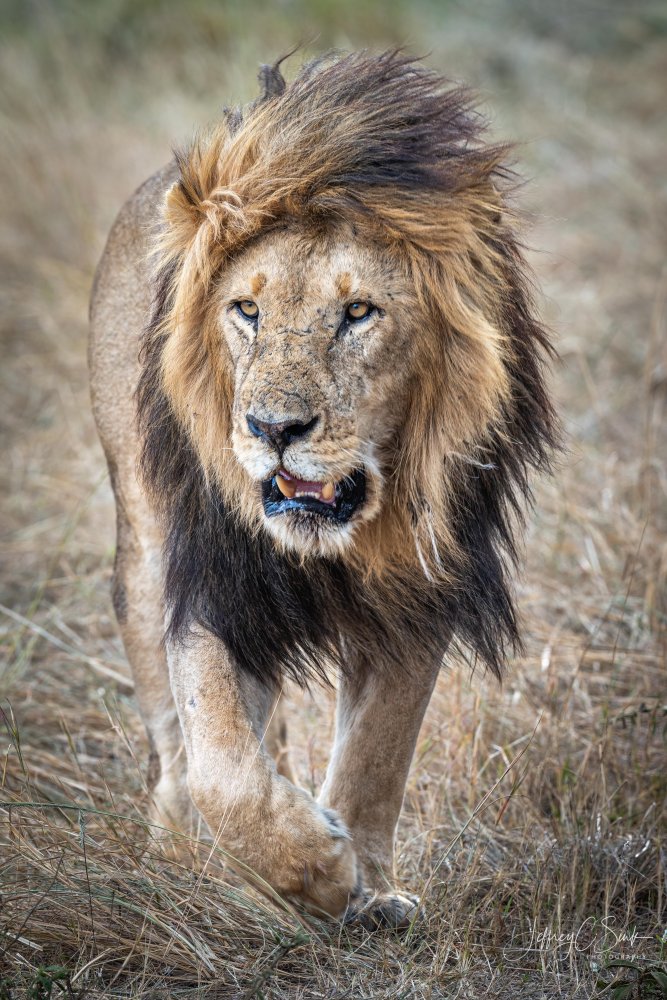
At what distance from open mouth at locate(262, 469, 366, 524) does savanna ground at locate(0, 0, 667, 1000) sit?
769 millimetres

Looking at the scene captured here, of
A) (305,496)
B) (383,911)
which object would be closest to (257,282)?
(305,496)

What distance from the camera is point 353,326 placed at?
104 inches

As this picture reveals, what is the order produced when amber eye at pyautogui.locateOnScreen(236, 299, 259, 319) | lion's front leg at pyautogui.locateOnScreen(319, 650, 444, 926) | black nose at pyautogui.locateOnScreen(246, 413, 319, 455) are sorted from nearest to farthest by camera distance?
black nose at pyautogui.locateOnScreen(246, 413, 319, 455)
amber eye at pyautogui.locateOnScreen(236, 299, 259, 319)
lion's front leg at pyautogui.locateOnScreen(319, 650, 444, 926)

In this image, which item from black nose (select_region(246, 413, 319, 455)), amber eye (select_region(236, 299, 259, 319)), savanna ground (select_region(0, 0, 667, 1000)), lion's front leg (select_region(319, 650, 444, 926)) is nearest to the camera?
black nose (select_region(246, 413, 319, 455))

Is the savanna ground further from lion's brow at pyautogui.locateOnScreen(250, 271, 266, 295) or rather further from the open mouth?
the open mouth

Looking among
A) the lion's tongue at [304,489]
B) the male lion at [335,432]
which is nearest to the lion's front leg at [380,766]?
the male lion at [335,432]

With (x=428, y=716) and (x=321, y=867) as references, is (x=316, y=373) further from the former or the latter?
(x=428, y=716)

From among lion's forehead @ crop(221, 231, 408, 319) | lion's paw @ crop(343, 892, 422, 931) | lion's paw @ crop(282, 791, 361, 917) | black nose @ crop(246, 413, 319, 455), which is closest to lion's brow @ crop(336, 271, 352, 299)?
lion's forehead @ crop(221, 231, 408, 319)

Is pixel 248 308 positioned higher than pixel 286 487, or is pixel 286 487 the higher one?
pixel 248 308

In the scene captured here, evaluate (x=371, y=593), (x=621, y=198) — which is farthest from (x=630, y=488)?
(x=621, y=198)

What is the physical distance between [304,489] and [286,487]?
4cm

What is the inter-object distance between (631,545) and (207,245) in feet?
8.00

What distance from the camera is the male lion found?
8.63ft

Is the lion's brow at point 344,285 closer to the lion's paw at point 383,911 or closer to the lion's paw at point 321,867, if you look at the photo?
the lion's paw at point 321,867
